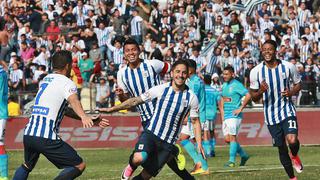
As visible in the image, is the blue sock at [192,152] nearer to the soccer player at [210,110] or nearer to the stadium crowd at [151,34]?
the soccer player at [210,110]

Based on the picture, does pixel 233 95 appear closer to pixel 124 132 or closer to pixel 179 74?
pixel 124 132

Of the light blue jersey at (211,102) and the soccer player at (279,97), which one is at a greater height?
the soccer player at (279,97)

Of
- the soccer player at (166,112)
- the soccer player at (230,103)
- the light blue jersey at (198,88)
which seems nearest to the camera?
the soccer player at (166,112)

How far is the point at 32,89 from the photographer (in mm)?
33031

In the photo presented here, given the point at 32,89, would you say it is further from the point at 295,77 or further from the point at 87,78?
the point at 295,77

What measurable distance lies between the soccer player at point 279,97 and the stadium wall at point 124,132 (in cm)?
1318

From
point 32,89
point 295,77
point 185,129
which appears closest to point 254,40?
point 32,89

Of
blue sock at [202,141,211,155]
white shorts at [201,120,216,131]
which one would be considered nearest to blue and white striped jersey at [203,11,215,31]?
white shorts at [201,120,216,131]

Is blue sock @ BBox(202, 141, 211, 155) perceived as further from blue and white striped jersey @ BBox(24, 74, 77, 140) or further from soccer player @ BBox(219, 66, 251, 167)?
blue and white striped jersey @ BBox(24, 74, 77, 140)

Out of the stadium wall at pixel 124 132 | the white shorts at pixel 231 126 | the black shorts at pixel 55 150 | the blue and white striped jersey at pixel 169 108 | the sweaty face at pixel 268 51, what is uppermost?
the sweaty face at pixel 268 51

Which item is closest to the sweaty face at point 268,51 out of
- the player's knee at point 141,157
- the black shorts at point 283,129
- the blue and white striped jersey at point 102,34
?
the black shorts at point 283,129

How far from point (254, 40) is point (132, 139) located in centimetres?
754

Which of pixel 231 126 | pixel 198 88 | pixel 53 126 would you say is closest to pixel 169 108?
pixel 53 126

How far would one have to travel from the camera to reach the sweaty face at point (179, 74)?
14.7 metres
